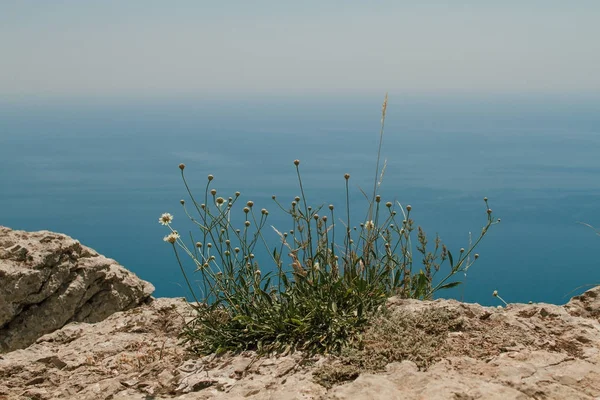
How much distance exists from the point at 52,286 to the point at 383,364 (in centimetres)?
383

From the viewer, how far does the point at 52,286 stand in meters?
6.54

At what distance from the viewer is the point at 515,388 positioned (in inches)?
159

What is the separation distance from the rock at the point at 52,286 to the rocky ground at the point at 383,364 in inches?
28.1

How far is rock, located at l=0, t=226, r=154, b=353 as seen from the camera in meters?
6.37

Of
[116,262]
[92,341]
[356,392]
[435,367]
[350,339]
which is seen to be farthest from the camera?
[116,262]

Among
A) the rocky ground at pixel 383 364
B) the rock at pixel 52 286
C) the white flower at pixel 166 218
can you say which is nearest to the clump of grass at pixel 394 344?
the rocky ground at pixel 383 364

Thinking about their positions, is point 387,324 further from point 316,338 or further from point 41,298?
point 41,298

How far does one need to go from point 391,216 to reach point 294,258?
1.03 m

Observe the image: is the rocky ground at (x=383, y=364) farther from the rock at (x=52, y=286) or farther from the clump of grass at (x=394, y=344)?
the rock at (x=52, y=286)

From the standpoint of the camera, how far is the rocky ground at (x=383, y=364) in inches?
162

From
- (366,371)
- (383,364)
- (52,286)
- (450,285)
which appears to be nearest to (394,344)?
(383,364)

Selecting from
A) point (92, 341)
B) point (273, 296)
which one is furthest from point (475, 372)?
point (92, 341)

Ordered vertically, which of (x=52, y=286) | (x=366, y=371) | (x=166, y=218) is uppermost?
(x=166, y=218)

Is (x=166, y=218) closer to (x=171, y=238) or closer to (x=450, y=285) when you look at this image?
(x=171, y=238)
